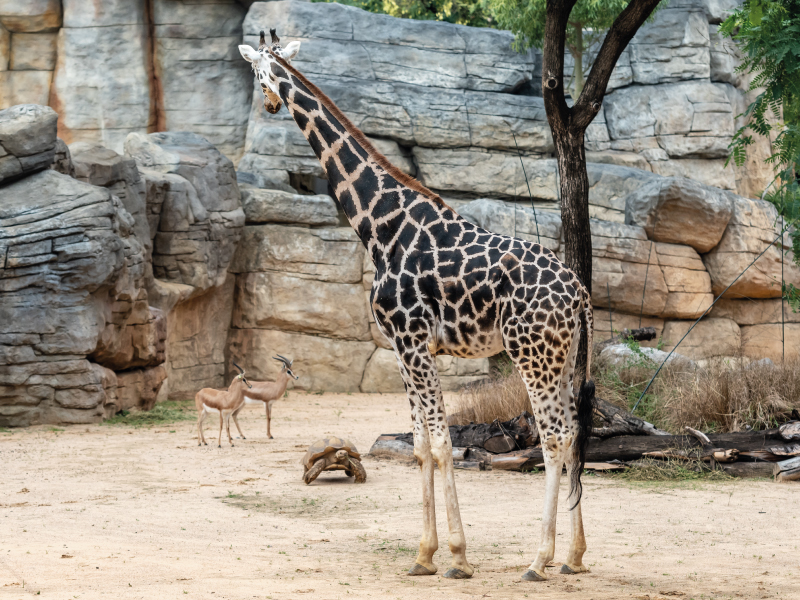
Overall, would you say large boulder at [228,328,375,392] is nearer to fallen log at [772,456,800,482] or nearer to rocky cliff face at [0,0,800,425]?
rocky cliff face at [0,0,800,425]

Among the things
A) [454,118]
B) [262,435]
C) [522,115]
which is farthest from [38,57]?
[262,435]

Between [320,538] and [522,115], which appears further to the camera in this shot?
[522,115]

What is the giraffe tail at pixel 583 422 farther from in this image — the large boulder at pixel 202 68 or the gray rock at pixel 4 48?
the gray rock at pixel 4 48

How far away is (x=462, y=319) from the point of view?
4449mm

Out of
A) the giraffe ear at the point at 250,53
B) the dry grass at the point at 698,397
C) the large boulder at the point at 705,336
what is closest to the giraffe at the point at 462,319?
the giraffe ear at the point at 250,53

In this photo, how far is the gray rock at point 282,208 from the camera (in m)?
14.7

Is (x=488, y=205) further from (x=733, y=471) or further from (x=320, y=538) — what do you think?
(x=320, y=538)

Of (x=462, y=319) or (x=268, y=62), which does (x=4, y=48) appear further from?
(x=462, y=319)

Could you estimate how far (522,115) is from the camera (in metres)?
17.8

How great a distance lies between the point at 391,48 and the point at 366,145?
1367 cm

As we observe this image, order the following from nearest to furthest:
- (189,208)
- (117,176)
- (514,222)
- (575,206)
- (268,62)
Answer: (268,62) < (575,206) < (117,176) < (189,208) < (514,222)

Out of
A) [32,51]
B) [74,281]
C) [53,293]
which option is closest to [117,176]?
[74,281]

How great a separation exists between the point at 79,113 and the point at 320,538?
50.0 ft

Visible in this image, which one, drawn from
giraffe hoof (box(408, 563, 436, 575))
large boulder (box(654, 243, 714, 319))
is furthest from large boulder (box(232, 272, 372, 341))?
giraffe hoof (box(408, 563, 436, 575))
